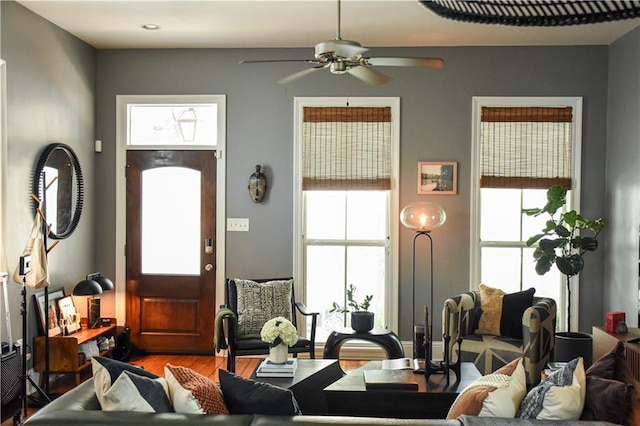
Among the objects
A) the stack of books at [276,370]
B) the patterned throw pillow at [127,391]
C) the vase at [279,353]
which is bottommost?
the stack of books at [276,370]

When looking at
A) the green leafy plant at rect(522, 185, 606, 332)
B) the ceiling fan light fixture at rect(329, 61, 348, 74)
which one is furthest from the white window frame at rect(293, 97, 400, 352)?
the ceiling fan light fixture at rect(329, 61, 348, 74)

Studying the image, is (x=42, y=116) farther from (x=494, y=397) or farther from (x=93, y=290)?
(x=494, y=397)

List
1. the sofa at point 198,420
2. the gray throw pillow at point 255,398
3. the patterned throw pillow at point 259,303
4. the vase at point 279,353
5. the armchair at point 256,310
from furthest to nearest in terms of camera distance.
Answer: the patterned throw pillow at point 259,303, the armchair at point 256,310, the vase at point 279,353, the gray throw pillow at point 255,398, the sofa at point 198,420

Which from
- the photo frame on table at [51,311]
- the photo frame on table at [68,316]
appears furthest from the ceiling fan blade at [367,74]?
the photo frame on table at [68,316]

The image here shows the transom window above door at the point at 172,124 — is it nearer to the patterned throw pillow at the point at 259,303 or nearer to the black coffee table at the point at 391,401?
the patterned throw pillow at the point at 259,303

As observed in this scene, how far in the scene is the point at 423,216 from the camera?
517 cm

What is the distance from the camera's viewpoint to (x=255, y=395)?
2.36 metres

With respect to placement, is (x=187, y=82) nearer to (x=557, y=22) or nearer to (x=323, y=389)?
(x=323, y=389)

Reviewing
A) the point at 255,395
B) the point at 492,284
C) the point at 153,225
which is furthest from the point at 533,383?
the point at 153,225

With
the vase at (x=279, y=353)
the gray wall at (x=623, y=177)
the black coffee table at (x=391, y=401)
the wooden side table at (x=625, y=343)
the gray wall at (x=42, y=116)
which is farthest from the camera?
the gray wall at (x=623, y=177)

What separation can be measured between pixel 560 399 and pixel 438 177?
355 centimetres

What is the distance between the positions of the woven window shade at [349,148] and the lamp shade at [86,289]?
1.98 meters

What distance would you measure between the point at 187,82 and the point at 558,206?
3460 mm

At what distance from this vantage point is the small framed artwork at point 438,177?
5629 mm
